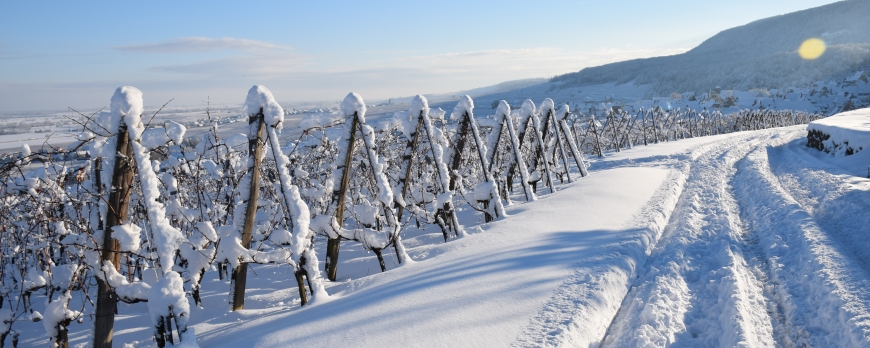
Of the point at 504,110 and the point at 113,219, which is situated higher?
the point at 504,110

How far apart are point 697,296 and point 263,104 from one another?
425 cm

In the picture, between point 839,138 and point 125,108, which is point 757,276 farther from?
point 839,138

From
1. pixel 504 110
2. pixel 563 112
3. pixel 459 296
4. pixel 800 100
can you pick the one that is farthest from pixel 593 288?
pixel 800 100

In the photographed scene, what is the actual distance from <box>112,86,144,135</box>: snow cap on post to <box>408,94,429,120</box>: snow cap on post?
11.9 feet

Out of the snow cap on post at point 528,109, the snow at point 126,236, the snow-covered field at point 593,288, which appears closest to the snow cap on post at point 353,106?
the snow-covered field at point 593,288

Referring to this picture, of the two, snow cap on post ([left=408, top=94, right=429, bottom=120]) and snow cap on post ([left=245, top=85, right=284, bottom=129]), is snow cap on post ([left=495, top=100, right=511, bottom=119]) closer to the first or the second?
snow cap on post ([left=408, top=94, right=429, bottom=120])

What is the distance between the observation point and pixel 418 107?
19.7ft

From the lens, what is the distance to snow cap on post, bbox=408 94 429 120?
235 inches

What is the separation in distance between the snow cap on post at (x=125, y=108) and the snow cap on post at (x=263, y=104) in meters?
0.93

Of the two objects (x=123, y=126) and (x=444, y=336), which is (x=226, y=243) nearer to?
(x=123, y=126)

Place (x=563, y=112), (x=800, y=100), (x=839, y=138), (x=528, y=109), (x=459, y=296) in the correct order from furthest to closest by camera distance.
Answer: (x=800, y=100), (x=839, y=138), (x=563, y=112), (x=528, y=109), (x=459, y=296)

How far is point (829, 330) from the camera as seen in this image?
11.1 feet

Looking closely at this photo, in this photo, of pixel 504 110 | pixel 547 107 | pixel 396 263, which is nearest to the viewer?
pixel 396 263

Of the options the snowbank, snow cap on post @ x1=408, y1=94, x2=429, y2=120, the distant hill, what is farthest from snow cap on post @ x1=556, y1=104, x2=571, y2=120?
the distant hill
